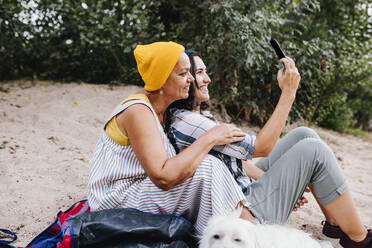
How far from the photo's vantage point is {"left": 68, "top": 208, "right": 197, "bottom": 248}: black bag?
1863 millimetres

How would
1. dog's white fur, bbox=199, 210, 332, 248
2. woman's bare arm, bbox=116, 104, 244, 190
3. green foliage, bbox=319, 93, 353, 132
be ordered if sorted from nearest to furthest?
1. dog's white fur, bbox=199, 210, 332, 248
2. woman's bare arm, bbox=116, 104, 244, 190
3. green foliage, bbox=319, 93, 353, 132

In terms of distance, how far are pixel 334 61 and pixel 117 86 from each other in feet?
12.7

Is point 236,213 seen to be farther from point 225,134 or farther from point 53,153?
point 53,153

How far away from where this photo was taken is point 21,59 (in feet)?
20.3

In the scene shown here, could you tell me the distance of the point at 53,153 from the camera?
3.76m

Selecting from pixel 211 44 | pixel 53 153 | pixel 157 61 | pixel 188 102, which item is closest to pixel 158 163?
pixel 157 61

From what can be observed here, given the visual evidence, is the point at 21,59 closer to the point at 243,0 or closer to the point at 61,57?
the point at 61,57

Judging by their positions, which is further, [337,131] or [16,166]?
[337,131]

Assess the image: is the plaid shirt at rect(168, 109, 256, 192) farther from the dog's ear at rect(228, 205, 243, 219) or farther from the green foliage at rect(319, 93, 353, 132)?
the green foliage at rect(319, 93, 353, 132)

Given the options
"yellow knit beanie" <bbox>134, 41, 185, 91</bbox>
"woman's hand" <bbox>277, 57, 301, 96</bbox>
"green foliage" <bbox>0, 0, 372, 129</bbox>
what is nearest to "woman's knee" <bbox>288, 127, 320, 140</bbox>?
"woman's hand" <bbox>277, 57, 301, 96</bbox>

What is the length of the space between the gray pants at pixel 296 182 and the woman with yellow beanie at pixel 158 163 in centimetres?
18

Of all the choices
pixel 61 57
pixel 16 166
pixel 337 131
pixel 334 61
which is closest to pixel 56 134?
pixel 16 166

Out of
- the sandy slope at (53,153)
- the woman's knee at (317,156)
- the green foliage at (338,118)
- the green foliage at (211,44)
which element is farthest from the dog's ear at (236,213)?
the green foliage at (338,118)

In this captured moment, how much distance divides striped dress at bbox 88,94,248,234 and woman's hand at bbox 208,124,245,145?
0.39 ft
